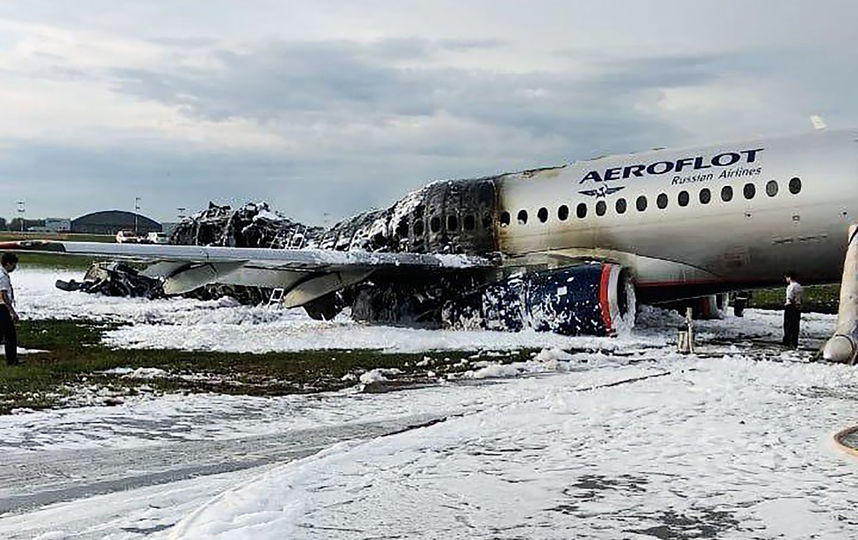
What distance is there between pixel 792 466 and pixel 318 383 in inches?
251

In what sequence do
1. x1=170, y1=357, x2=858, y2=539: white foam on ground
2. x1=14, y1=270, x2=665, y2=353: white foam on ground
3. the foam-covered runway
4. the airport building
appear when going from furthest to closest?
the airport building
x1=14, y1=270, x2=665, y2=353: white foam on ground
the foam-covered runway
x1=170, y1=357, x2=858, y2=539: white foam on ground

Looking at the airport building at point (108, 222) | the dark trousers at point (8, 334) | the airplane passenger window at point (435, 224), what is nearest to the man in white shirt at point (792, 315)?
the airplane passenger window at point (435, 224)

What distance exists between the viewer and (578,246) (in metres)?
18.7

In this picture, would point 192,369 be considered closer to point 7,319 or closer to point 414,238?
point 7,319

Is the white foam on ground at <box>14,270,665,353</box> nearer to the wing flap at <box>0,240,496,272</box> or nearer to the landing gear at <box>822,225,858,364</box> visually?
the wing flap at <box>0,240,496,272</box>

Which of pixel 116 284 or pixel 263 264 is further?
pixel 116 284

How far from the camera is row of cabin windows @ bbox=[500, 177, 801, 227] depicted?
16.6 meters

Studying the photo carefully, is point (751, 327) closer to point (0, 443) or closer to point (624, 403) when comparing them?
point (624, 403)

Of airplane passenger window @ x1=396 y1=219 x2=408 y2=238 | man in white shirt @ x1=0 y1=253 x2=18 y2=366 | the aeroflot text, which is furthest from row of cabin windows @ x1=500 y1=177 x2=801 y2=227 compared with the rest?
man in white shirt @ x1=0 y1=253 x2=18 y2=366

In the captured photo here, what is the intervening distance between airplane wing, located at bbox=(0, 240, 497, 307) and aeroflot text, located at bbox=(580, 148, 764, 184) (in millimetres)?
2810

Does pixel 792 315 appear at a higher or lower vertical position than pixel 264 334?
higher

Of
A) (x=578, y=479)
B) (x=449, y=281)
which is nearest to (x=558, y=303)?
(x=449, y=281)

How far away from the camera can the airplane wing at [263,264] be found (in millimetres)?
16109

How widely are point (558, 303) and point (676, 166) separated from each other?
3516 millimetres
